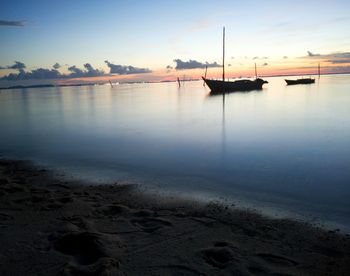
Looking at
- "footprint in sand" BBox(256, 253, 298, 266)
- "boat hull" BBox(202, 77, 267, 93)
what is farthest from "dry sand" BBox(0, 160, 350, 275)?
"boat hull" BBox(202, 77, 267, 93)

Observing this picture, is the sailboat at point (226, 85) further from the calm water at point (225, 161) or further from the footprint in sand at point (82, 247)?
the footprint in sand at point (82, 247)

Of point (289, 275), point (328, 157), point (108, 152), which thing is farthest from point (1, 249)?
point (328, 157)

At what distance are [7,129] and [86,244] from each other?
22.0 m

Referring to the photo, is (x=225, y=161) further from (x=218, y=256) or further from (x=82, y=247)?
(x=82, y=247)

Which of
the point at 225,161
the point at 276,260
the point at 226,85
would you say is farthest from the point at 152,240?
the point at 226,85

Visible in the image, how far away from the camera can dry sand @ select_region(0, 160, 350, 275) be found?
4.29 m

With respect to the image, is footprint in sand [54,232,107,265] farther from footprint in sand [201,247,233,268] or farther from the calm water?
the calm water

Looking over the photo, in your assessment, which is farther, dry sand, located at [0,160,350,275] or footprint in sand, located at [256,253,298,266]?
footprint in sand, located at [256,253,298,266]

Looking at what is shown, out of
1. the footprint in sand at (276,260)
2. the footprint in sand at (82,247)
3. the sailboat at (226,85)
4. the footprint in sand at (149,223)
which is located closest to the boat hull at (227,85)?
the sailboat at (226,85)

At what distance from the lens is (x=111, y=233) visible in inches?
Answer: 210

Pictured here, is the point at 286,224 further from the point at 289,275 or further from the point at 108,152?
the point at 108,152

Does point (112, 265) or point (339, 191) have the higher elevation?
point (112, 265)

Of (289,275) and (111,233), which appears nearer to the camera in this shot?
(289,275)

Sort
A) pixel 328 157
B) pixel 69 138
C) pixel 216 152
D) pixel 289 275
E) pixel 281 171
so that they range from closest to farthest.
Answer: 1. pixel 289 275
2. pixel 281 171
3. pixel 328 157
4. pixel 216 152
5. pixel 69 138
